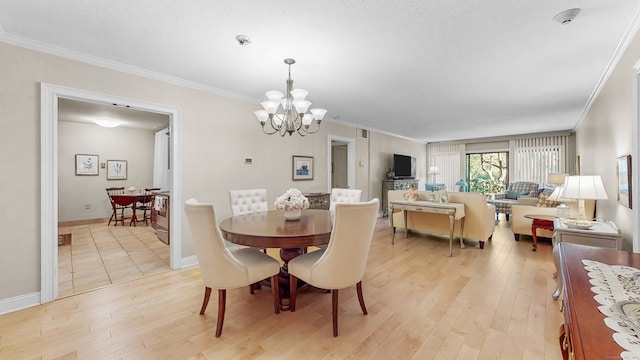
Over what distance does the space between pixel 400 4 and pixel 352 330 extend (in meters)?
2.40

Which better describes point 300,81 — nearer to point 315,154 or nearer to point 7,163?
point 315,154

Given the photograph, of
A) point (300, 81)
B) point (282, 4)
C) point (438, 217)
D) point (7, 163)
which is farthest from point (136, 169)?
point (438, 217)

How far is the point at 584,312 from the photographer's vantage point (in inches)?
32.8

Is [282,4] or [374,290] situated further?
[374,290]

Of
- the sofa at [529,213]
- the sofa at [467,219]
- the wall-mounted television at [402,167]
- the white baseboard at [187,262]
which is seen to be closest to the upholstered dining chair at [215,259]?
the white baseboard at [187,262]

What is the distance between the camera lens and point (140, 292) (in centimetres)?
262

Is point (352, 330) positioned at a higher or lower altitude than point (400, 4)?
lower

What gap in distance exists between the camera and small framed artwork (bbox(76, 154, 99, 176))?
A: 603 cm

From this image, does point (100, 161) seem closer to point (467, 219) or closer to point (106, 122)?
point (106, 122)

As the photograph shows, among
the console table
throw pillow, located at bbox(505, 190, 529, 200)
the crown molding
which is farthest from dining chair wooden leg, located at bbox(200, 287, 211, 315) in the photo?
throw pillow, located at bbox(505, 190, 529, 200)

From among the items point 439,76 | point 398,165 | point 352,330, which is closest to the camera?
point 352,330

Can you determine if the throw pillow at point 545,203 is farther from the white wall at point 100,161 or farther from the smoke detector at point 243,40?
the white wall at point 100,161

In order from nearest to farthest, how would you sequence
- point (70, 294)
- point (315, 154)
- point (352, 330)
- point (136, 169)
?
1. point (352, 330)
2. point (70, 294)
3. point (315, 154)
4. point (136, 169)

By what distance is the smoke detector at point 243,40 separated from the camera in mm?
2215
